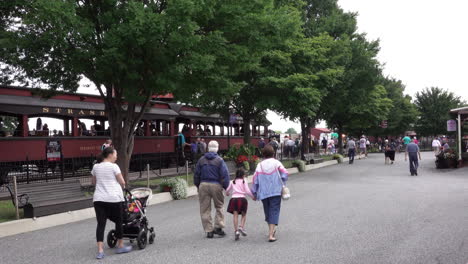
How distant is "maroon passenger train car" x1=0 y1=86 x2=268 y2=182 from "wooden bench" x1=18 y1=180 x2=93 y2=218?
182 cm

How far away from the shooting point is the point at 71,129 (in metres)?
18.1

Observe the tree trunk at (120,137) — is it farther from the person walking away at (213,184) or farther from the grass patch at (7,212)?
the person walking away at (213,184)

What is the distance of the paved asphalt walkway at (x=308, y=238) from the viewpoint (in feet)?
20.6

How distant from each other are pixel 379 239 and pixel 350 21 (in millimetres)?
26776

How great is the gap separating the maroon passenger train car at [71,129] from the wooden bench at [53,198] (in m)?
1.82

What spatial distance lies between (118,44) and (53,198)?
4.40 meters

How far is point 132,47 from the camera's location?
38.3 ft

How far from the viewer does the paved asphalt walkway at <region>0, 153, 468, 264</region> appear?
627 centimetres

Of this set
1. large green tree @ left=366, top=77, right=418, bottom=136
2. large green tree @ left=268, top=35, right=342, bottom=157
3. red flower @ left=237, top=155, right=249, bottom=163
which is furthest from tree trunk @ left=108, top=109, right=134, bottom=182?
large green tree @ left=366, top=77, right=418, bottom=136

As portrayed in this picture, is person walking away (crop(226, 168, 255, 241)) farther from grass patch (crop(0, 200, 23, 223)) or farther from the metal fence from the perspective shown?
the metal fence

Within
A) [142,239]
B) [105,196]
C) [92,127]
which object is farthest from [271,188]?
[92,127]

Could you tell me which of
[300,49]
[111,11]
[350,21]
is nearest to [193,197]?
[111,11]

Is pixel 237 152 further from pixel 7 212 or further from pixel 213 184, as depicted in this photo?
pixel 213 184

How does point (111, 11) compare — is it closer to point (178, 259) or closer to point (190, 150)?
point (178, 259)
